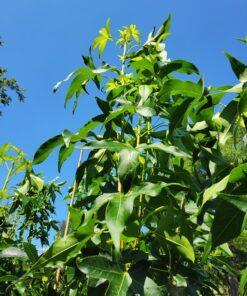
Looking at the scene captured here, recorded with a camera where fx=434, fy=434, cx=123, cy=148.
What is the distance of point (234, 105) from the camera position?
1109 mm

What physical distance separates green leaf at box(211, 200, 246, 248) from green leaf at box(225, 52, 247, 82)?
322mm

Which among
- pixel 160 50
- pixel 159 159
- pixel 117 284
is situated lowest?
pixel 117 284

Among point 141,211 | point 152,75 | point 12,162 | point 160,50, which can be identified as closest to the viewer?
point 141,211

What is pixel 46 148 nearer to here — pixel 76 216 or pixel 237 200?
pixel 76 216

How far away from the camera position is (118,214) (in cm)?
103

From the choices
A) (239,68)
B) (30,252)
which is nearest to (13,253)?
(30,252)

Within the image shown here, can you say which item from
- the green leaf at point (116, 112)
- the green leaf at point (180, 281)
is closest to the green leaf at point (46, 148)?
the green leaf at point (116, 112)

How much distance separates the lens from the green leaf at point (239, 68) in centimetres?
105

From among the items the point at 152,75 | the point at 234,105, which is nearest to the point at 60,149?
the point at 152,75

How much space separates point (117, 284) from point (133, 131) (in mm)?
587

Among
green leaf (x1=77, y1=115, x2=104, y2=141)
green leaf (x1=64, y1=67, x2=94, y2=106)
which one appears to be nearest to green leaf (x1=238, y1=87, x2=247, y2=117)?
green leaf (x1=77, y1=115, x2=104, y2=141)

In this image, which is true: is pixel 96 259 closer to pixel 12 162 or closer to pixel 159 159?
pixel 159 159

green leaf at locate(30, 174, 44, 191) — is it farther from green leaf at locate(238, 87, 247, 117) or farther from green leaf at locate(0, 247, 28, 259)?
green leaf at locate(238, 87, 247, 117)

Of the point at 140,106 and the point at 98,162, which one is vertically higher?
the point at 140,106
